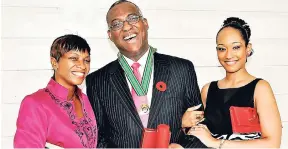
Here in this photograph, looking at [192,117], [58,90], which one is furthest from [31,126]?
[192,117]

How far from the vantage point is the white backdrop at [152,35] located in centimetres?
228

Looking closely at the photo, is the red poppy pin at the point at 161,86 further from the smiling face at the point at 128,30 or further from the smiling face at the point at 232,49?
the smiling face at the point at 232,49

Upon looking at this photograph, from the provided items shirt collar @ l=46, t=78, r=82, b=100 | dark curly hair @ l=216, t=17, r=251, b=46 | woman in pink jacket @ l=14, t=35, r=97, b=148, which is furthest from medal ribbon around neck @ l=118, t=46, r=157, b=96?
dark curly hair @ l=216, t=17, r=251, b=46

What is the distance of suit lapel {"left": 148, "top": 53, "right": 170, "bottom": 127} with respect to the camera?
6.12 ft

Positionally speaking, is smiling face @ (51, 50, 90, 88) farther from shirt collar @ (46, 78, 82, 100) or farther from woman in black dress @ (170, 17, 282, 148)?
woman in black dress @ (170, 17, 282, 148)

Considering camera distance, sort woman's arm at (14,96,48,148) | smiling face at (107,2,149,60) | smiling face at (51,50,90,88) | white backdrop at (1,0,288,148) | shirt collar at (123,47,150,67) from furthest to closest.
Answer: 1. white backdrop at (1,0,288,148)
2. shirt collar at (123,47,150,67)
3. smiling face at (107,2,149,60)
4. smiling face at (51,50,90,88)
5. woman's arm at (14,96,48,148)

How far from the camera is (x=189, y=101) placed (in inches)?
76.6

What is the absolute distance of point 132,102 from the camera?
1.88 metres

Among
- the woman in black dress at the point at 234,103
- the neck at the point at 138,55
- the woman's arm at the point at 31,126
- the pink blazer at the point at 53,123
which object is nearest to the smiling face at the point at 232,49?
the woman in black dress at the point at 234,103

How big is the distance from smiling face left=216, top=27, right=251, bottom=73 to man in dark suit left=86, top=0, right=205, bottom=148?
18 cm

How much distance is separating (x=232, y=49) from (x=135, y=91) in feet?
1.74

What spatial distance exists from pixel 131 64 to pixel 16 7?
33.1 inches

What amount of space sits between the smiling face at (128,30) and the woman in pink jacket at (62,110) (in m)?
0.19

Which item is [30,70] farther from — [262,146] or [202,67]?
[262,146]
